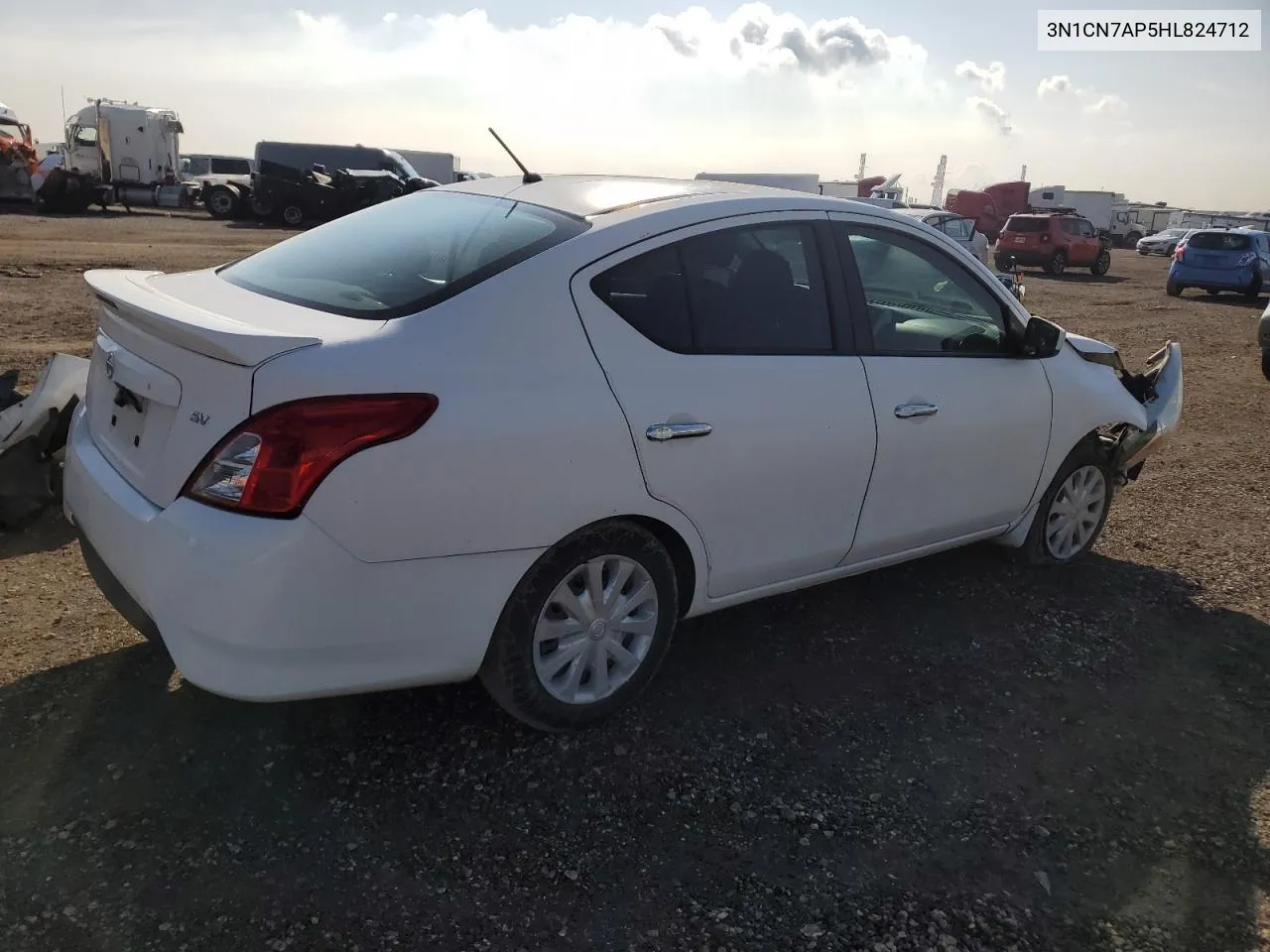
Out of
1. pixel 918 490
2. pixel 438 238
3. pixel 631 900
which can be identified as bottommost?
pixel 631 900

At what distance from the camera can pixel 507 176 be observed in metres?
3.96

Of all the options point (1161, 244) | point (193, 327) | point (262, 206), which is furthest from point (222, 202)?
point (1161, 244)

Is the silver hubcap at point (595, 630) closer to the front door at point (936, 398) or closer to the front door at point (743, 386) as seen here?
the front door at point (743, 386)

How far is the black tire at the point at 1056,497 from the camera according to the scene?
4.54 metres

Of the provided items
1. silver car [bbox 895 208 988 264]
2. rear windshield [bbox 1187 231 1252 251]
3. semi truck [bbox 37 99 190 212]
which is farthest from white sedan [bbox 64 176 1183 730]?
semi truck [bbox 37 99 190 212]

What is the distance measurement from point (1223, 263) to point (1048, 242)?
6.85 meters

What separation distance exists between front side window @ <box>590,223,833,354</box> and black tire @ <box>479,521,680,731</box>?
63 centimetres

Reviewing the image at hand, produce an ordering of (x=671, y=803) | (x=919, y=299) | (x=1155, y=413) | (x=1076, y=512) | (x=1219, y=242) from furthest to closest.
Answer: (x=1219, y=242)
(x=1155, y=413)
(x=1076, y=512)
(x=919, y=299)
(x=671, y=803)

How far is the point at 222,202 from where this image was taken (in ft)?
98.6

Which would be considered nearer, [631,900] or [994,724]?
[631,900]

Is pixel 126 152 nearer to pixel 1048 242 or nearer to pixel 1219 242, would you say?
pixel 1048 242

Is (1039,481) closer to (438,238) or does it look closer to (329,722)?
(438,238)

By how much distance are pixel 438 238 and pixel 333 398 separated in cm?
96

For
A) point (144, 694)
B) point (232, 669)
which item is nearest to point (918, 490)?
point (232, 669)
